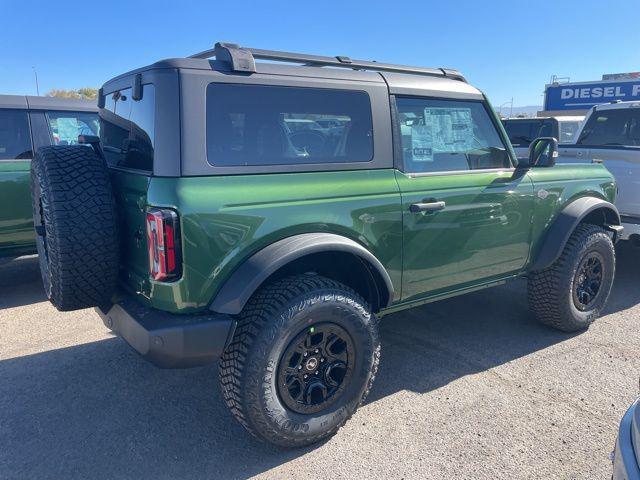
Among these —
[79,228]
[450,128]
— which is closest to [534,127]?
[450,128]

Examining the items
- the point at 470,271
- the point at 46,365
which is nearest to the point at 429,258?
the point at 470,271

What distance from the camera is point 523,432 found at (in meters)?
2.96

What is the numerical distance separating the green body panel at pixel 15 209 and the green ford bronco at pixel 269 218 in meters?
2.20

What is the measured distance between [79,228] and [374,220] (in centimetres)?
155

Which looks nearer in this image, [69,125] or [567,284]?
[567,284]

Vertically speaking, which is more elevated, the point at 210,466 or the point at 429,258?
the point at 429,258

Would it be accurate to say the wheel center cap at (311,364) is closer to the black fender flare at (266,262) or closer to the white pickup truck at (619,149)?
the black fender flare at (266,262)

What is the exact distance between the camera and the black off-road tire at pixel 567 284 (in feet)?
13.6

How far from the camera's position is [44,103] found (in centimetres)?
562

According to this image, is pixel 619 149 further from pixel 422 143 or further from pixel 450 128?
pixel 422 143

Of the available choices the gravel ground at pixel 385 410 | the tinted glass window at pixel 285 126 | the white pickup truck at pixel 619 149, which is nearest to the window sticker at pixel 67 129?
the gravel ground at pixel 385 410

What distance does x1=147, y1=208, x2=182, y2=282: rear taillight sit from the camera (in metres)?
2.37

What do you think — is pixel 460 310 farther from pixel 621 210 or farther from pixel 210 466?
pixel 210 466

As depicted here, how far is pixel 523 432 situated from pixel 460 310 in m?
2.03
